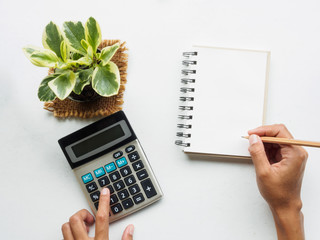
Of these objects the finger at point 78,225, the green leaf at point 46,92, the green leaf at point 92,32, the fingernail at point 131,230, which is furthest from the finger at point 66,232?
the green leaf at point 92,32

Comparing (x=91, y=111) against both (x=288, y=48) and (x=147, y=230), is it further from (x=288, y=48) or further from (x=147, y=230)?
(x=288, y=48)

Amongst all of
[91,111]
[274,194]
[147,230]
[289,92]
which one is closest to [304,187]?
[274,194]

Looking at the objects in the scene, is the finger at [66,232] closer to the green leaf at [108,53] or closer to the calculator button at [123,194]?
the calculator button at [123,194]

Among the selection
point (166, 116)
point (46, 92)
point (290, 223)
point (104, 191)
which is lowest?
point (290, 223)

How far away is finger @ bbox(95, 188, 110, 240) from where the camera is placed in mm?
589

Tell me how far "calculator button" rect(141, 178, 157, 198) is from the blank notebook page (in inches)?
4.0

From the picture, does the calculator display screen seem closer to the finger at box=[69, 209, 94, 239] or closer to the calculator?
the calculator

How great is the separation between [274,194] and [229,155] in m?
0.11

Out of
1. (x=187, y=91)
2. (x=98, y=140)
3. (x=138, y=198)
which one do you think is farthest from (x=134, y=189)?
(x=187, y=91)

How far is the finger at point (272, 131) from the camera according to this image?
592mm

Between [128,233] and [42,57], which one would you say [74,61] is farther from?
[128,233]

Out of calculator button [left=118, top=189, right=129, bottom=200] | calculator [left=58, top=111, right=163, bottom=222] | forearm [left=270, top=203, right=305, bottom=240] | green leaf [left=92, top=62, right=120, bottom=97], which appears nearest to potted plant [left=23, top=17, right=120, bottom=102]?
green leaf [left=92, top=62, right=120, bottom=97]

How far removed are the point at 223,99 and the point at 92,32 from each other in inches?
11.3

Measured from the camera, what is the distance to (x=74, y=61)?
1.60 feet
